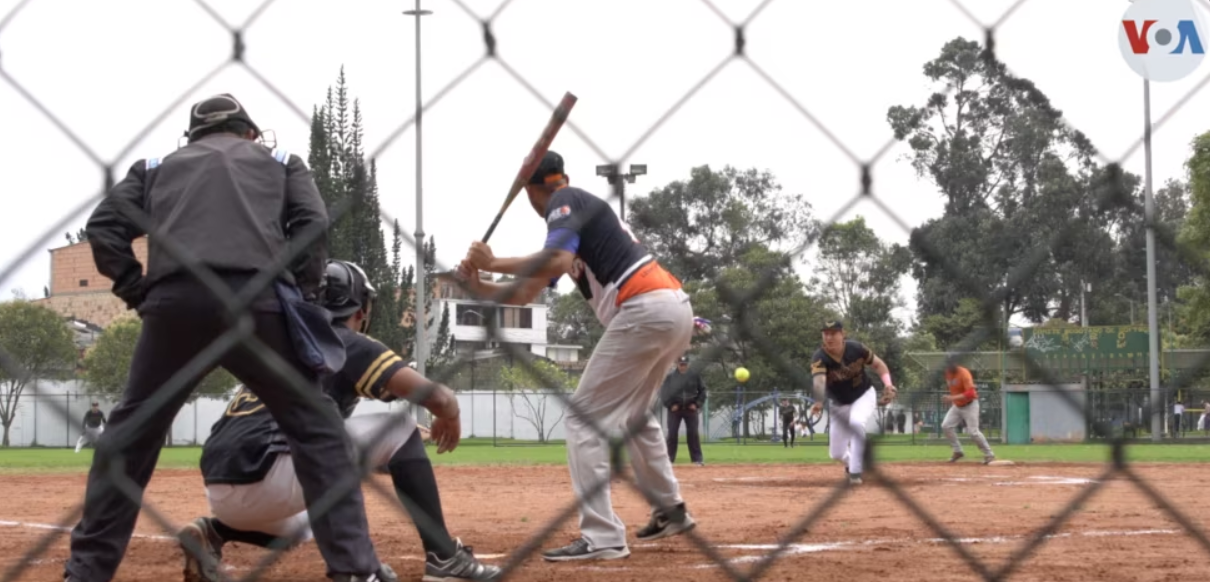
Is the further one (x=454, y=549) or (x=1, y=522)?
(x=1, y=522)

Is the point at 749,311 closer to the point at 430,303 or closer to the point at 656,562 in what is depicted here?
the point at 430,303

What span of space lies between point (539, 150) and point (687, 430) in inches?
585

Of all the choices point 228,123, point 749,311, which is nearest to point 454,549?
point 228,123

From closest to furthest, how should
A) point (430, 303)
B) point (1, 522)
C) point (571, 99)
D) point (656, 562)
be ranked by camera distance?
point (571, 99), point (430, 303), point (656, 562), point (1, 522)

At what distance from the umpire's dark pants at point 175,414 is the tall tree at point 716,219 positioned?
913 mm

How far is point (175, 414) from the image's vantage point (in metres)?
2.91

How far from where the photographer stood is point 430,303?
5.69ft

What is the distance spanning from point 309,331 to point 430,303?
1.17 meters

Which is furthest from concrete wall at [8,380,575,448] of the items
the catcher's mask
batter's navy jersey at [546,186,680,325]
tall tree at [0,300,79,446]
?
tall tree at [0,300,79,446]

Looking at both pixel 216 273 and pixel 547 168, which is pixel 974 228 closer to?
pixel 547 168

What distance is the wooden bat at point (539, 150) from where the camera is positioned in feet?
5.33

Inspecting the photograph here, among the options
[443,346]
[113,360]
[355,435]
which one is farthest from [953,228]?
[113,360]

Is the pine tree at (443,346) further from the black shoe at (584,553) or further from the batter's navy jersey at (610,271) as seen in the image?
the black shoe at (584,553)

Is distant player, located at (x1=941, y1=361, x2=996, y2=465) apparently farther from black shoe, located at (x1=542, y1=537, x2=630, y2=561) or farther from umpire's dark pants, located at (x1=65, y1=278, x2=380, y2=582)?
umpire's dark pants, located at (x1=65, y1=278, x2=380, y2=582)
